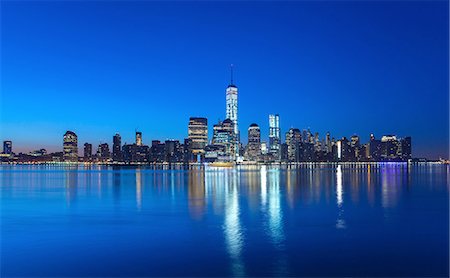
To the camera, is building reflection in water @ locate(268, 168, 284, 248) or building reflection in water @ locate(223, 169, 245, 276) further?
building reflection in water @ locate(268, 168, 284, 248)

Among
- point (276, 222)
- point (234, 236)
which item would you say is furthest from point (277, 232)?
point (276, 222)

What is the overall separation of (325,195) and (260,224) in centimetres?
2158

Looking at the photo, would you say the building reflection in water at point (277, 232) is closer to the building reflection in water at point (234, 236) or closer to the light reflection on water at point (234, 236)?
the light reflection on water at point (234, 236)

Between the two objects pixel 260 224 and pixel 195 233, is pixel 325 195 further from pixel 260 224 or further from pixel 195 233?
pixel 195 233

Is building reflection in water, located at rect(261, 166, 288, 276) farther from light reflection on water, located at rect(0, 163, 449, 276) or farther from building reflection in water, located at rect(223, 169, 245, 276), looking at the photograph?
building reflection in water, located at rect(223, 169, 245, 276)

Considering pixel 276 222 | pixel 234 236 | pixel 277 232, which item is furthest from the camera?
pixel 276 222

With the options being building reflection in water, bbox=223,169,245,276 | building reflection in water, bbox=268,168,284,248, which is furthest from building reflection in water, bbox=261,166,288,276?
building reflection in water, bbox=223,169,245,276

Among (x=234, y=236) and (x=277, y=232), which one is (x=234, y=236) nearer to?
(x=234, y=236)

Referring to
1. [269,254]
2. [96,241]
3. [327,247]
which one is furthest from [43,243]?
[327,247]

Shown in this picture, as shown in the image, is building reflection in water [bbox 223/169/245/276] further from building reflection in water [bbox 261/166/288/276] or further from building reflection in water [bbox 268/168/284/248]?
building reflection in water [bbox 268/168/284/248]

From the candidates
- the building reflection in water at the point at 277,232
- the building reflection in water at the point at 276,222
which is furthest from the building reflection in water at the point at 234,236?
the building reflection in water at the point at 276,222

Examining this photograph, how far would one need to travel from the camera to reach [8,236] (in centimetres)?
2703

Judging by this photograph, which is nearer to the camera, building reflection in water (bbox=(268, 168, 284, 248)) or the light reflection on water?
the light reflection on water

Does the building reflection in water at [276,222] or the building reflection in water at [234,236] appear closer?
the building reflection in water at [234,236]
